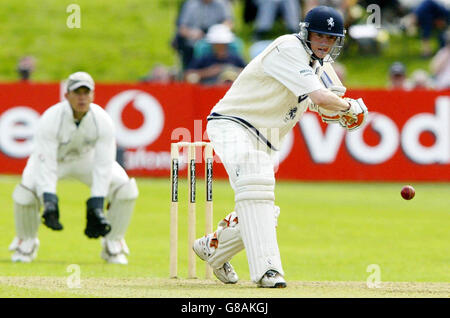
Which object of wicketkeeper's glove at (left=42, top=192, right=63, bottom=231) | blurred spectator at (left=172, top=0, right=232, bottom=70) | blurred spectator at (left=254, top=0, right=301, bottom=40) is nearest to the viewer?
wicketkeeper's glove at (left=42, top=192, right=63, bottom=231)

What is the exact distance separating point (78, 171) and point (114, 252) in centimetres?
79

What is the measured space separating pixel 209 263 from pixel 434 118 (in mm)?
9435

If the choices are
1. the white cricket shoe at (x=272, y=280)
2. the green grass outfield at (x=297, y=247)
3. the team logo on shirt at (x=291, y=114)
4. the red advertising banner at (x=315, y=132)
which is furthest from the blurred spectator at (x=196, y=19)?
the white cricket shoe at (x=272, y=280)

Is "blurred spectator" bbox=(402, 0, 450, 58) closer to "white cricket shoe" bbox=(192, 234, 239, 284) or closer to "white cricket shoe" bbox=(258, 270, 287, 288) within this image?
"white cricket shoe" bbox=(192, 234, 239, 284)

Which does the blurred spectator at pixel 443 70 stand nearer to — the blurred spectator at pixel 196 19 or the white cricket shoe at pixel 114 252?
the blurred spectator at pixel 196 19

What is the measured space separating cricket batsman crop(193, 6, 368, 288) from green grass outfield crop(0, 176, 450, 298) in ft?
0.96

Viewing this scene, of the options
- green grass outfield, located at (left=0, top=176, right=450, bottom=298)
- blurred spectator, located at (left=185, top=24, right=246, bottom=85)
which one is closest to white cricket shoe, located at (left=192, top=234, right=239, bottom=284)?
green grass outfield, located at (left=0, top=176, right=450, bottom=298)

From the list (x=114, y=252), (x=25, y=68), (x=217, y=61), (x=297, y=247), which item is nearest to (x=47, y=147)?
(x=114, y=252)

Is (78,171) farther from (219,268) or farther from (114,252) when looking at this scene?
(219,268)

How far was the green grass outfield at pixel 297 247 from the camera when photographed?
6.98 m

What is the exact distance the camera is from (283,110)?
7125 mm

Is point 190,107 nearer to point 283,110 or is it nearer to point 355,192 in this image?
point 355,192

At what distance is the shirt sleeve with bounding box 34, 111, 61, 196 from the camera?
9.23 meters
